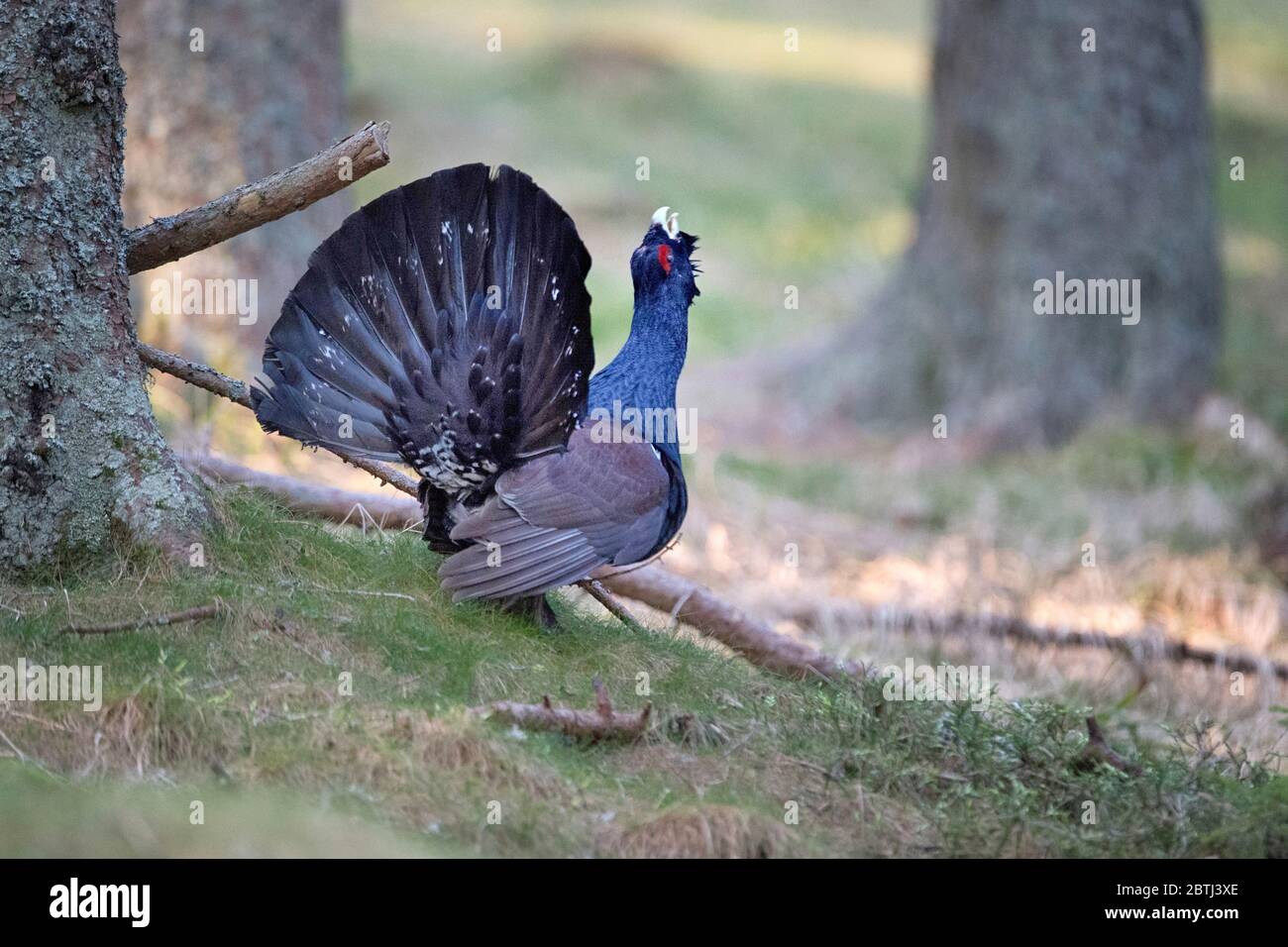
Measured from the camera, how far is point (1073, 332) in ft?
36.2

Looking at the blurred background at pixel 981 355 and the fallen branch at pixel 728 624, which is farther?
the blurred background at pixel 981 355

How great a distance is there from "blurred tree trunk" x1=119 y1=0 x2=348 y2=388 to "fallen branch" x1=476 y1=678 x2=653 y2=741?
5306 millimetres

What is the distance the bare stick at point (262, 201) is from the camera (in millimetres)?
4586

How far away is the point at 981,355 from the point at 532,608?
7.33 m

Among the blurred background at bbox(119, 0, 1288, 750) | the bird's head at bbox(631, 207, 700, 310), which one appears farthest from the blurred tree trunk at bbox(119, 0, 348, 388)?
the bird's head at bbox(631, 207, 700, 310)

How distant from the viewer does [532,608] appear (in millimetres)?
5016

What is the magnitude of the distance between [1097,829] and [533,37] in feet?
85.0

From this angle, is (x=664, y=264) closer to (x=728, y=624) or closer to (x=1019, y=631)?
(x=728, y=624)

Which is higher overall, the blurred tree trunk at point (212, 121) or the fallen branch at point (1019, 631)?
the blurred tree trunk at point (212, 121)

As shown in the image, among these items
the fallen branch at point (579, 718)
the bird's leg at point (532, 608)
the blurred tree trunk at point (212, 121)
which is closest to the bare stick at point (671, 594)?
the bird's leg at point (532, 608)

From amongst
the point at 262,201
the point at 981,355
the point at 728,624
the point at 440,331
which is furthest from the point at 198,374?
the point at 981,355

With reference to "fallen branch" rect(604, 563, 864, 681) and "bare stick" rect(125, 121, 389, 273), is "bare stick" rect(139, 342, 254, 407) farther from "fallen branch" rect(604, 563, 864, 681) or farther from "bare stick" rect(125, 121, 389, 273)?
"fallen branch" rect(604, 563, 864, 681)

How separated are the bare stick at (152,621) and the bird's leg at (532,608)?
1066 mm

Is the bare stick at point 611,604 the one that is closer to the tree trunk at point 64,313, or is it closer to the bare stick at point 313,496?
the bare stick at point 313,496
